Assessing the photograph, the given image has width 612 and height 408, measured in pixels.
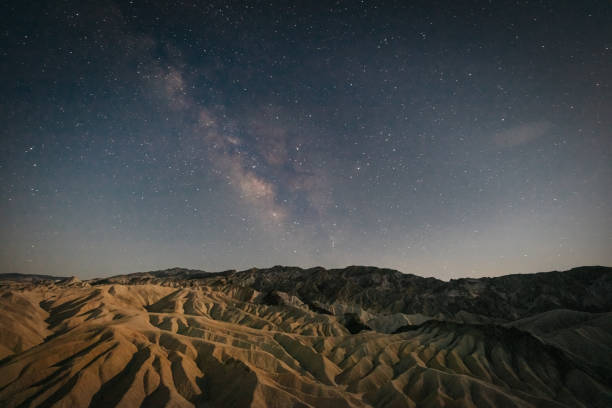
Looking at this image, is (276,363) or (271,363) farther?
(276,363)

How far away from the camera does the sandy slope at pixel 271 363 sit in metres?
47.5

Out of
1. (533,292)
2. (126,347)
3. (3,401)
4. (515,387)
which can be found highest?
(533,292)

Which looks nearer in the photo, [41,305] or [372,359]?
[372,359]

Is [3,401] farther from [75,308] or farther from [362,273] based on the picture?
[362,273]

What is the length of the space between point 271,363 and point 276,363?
1.05 meters

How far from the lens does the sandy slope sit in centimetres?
4747

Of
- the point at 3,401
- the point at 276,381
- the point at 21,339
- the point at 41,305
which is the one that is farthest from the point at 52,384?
the point at 41,305

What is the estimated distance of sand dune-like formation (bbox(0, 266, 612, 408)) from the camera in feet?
156

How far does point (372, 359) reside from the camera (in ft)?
249

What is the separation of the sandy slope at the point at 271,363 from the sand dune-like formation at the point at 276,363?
0.22 metres

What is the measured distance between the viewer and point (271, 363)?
2574 inches

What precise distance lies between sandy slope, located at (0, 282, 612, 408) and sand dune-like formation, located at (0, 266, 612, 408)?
0.72 feet

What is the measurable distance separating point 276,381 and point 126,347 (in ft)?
89.9

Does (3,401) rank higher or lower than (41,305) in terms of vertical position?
lower
